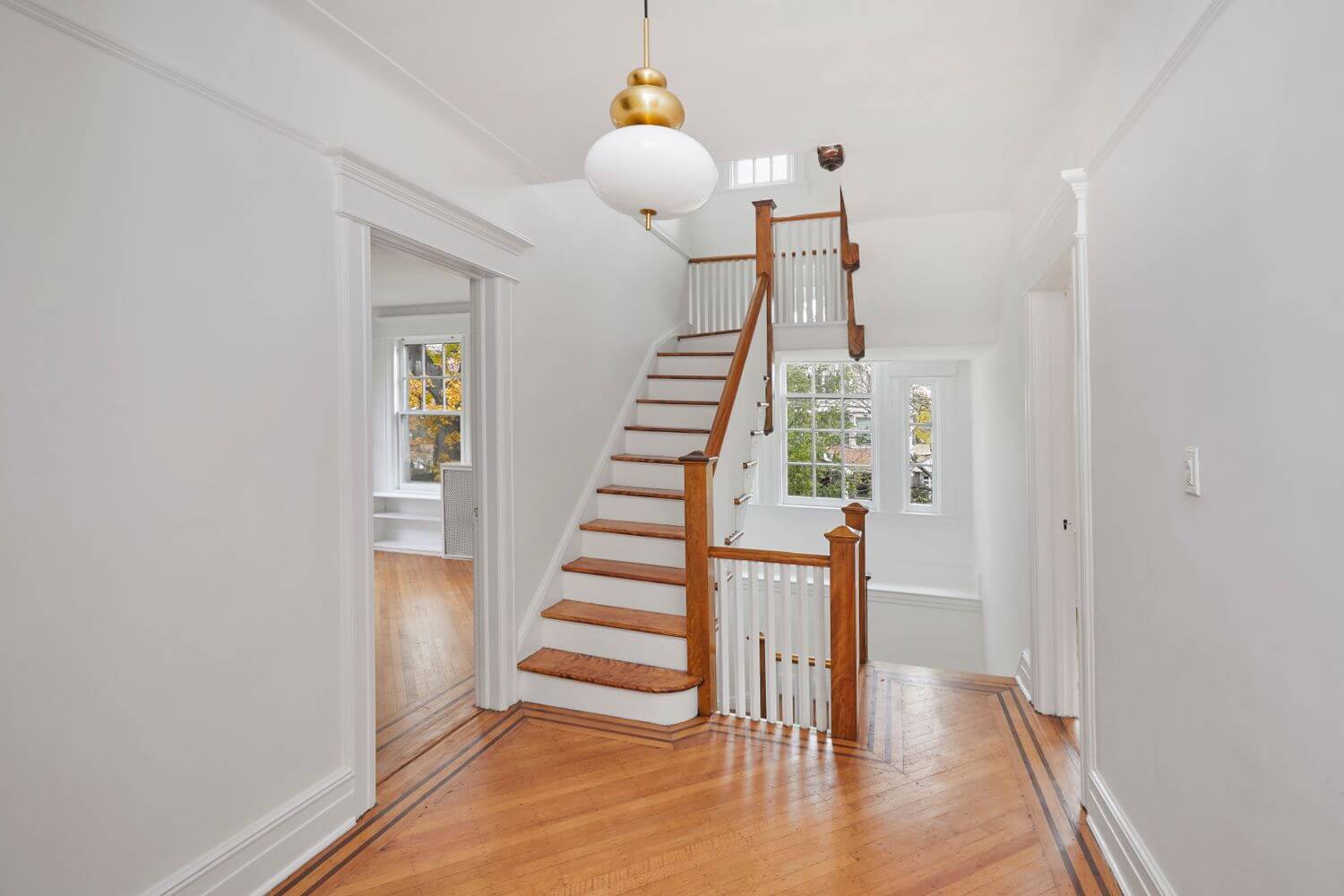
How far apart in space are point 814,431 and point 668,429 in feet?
10.7

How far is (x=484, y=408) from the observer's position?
3.03m

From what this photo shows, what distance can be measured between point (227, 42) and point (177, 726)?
1.84 meters

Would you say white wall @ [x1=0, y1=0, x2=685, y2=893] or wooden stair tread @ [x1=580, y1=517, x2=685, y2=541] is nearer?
white wall @ [x1=0, y1=0, x2=685, y2=893]

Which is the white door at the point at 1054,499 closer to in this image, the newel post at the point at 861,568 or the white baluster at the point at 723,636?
the newel post at the point at 861,568

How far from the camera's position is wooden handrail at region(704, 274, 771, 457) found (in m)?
3.19

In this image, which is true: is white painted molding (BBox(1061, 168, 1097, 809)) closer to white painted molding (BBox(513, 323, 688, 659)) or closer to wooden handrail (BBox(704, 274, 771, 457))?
wooden handrail (BBox(704, 274, 771, 457))

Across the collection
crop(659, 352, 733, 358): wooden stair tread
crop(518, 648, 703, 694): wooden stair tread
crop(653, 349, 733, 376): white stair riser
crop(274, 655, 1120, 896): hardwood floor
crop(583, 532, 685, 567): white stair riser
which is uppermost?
crop(659, 352, 733, 358): wooden stair tread

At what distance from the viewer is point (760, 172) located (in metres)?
6.73

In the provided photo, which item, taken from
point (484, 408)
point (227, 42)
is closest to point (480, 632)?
point (484, 408)

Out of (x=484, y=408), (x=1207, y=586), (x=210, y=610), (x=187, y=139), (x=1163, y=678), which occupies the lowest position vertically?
(x=1163, y=678)

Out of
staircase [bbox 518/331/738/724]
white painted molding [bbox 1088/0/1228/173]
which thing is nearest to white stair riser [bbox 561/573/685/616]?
staircase [bbox 518/331/738/724]

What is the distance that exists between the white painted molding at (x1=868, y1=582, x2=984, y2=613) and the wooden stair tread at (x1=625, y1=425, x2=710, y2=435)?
3127 mm

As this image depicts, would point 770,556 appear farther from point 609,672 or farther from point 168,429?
point 168,429

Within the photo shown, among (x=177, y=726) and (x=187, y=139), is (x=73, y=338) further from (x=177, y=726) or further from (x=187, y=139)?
(x=177, y=726)
